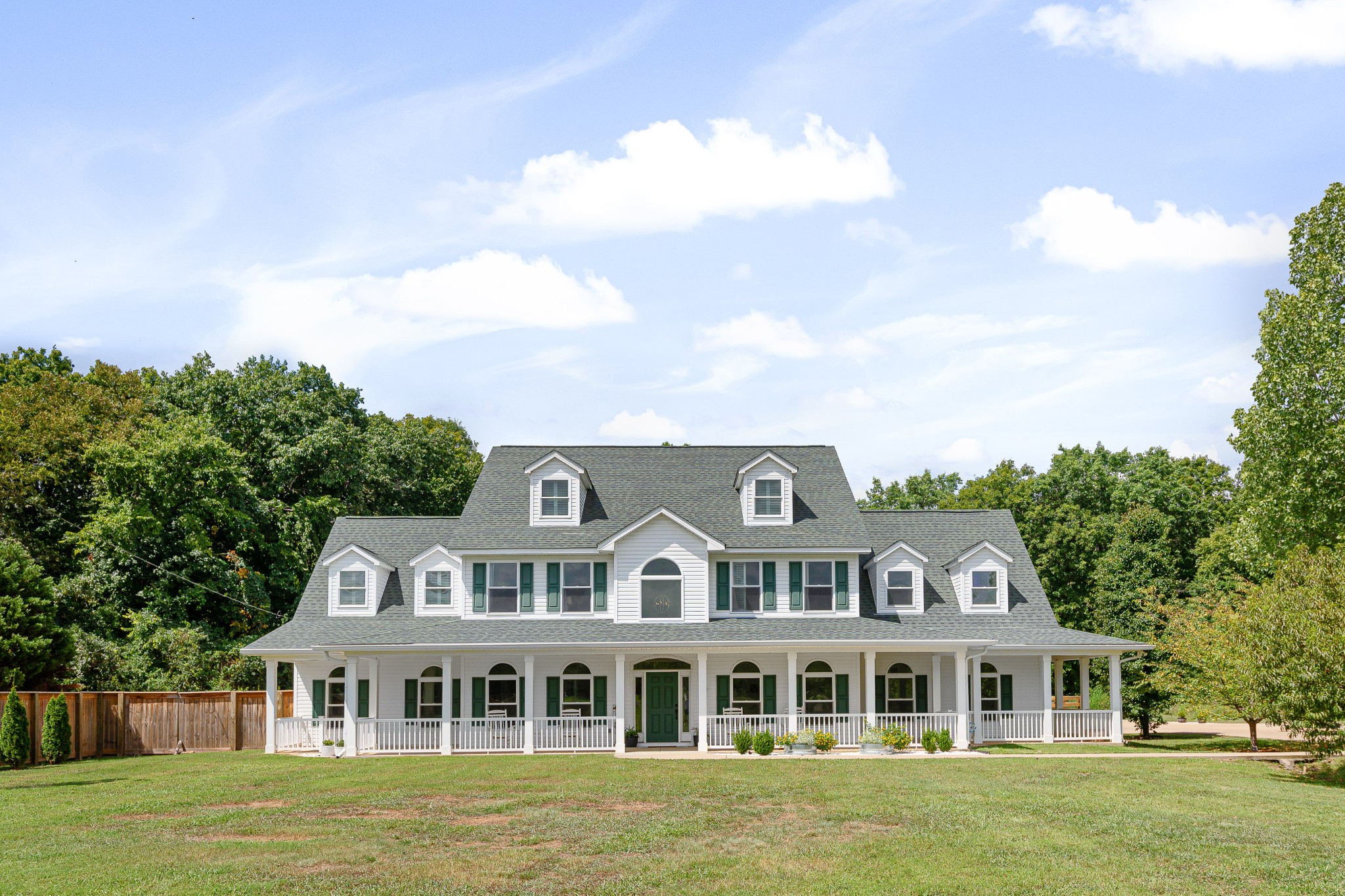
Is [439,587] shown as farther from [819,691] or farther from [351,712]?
[819,691]

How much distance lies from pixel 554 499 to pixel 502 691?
605 centimetres

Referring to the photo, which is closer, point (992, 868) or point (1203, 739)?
point (992, 868)

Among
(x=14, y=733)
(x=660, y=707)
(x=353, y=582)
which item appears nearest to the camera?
(x=14, y=733)

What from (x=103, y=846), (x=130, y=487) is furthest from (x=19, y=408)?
(x=103, y=846)

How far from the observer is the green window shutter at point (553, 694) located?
33.5 meters

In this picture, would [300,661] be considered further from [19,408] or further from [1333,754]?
[1333,754]

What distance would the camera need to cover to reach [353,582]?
35219mm

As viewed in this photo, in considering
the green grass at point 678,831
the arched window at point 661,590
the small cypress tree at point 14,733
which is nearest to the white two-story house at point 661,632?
the arched window at point 661,590

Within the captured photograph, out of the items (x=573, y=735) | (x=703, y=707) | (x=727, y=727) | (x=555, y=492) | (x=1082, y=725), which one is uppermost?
(x=555, y=492)

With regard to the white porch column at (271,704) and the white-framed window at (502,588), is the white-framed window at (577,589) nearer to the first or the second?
the white-framed window at (502,588)

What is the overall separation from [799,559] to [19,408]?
3398 cm

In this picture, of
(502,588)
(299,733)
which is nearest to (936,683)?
(502,588)

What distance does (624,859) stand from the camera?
1498 centimetres

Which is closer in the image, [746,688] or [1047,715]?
[1047,715]
